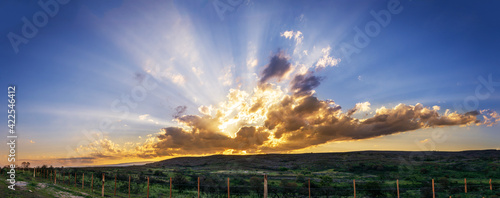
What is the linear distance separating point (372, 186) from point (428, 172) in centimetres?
2999

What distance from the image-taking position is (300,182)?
42.1m

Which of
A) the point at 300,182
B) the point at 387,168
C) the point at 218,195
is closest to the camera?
the point at 218,195

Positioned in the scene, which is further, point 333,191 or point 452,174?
point 452,174

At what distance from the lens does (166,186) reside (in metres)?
38.4

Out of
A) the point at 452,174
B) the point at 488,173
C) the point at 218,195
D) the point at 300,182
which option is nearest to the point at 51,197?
the point at 218,195

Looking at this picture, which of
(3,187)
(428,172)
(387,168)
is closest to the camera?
(3,187)

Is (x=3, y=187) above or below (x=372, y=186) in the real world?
above

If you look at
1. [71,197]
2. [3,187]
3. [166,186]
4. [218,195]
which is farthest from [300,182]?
[3,187]

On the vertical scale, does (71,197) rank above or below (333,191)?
above

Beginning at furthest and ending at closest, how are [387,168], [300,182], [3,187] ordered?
1. [387,168]
2. [300,182]
3. [3,187]

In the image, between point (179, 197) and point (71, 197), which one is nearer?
point (71, 197)

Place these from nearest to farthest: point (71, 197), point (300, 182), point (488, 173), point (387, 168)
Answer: point (71, 197)
point (300, 182)
point (488, 173)
point (387, 168)

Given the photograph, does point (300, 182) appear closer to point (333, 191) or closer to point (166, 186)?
point (333, 191)

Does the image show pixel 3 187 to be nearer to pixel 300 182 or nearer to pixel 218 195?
pixel 218 195
